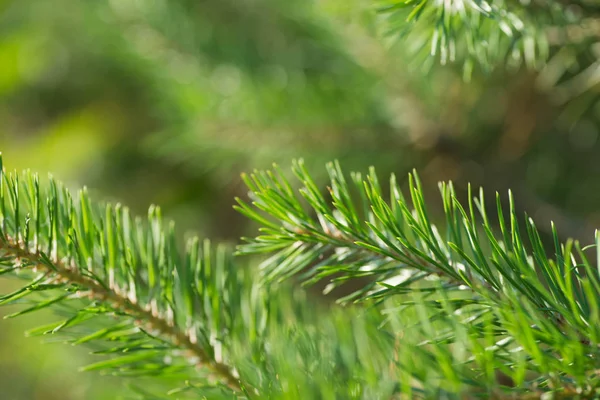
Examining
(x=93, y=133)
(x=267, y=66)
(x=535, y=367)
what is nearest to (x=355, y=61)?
(x=267, y=66)

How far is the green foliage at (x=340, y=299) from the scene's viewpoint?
185 millimetres

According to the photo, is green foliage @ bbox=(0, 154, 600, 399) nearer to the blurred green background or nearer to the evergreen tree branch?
the evergreen tree branch

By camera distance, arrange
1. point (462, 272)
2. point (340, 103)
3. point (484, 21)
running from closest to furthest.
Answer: point (462, 272) → point (484, 21) → point (340, 103)

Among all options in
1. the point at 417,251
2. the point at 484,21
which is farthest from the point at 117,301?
→ the point at 484,21

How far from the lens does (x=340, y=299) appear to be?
0.77 ft

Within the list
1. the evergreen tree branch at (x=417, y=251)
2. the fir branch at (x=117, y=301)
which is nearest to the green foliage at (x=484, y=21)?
the evergreen tree branch at (x=417, y=251)

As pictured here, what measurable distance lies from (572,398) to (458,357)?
0.18 feet

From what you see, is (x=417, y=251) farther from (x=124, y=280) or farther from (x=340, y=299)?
(x=124, y=280)

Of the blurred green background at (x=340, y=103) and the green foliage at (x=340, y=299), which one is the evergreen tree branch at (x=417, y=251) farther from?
the blurred green background at (x=340, y=103)

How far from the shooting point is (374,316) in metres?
0.26

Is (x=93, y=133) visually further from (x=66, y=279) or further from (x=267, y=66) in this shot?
(x=66, y=279)

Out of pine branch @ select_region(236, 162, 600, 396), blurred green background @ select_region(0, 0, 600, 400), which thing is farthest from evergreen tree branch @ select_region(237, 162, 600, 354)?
blurred green background @ select_region(0, 0, 600, 400)

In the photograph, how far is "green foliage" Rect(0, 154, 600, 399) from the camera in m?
0.19

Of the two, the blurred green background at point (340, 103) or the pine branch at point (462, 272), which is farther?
the blurred green background at point (340, 103)
